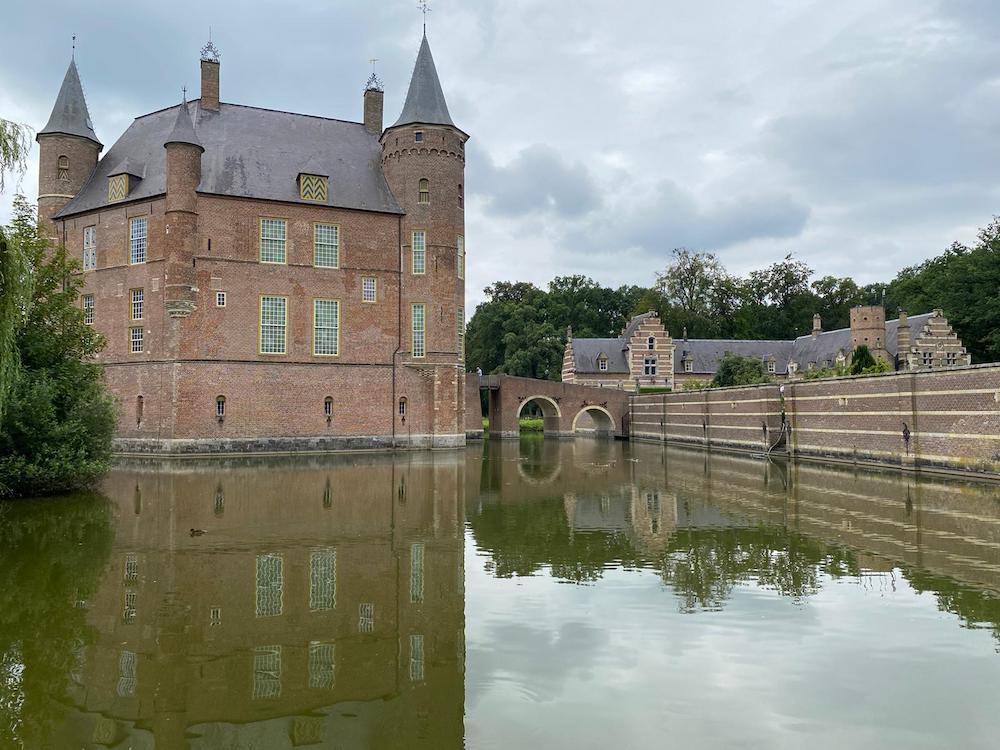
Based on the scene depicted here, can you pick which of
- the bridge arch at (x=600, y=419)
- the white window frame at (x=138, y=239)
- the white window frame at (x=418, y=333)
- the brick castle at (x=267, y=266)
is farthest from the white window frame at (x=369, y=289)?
the bridge arch at (x=600, y=419)

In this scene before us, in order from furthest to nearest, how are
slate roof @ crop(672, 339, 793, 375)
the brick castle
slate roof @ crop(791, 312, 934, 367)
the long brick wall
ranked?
slate roof @ crop(672, 339, 793, 375), slate roof @ crop(791, 312, 934, 367), the brick castle, the long brick wall

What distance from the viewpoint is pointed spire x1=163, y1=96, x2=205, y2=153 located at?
1225 inches

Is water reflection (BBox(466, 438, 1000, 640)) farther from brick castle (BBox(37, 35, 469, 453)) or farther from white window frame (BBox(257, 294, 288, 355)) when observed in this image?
white window frame (BBox(257, 294, 288, 355))

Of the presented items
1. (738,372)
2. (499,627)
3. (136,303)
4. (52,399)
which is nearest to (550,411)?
(738,372)

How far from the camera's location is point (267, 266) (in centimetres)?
3278

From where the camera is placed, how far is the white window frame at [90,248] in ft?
111

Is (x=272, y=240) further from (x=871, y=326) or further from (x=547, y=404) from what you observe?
(x=871, y=326)

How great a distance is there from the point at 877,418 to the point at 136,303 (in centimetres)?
2883

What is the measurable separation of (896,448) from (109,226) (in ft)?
104

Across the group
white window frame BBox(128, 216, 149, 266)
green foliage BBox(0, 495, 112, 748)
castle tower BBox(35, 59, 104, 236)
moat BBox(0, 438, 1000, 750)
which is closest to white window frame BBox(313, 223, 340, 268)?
white window frame BBox(128, 216, 149, 266)

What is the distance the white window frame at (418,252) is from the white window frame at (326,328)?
386cm

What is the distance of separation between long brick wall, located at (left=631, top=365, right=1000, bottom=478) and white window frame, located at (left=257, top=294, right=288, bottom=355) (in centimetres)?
2048

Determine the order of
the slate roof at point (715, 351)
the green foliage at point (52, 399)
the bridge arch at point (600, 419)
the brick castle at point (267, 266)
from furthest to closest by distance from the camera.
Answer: the slate roof at point (715, 351)
the bridge arch at point (600, 419)
the brick castle at point (267, 266)
the green foliage at point (52, 399)

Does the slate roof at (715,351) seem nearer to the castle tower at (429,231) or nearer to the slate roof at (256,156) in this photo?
the castle tower at (429,231)
